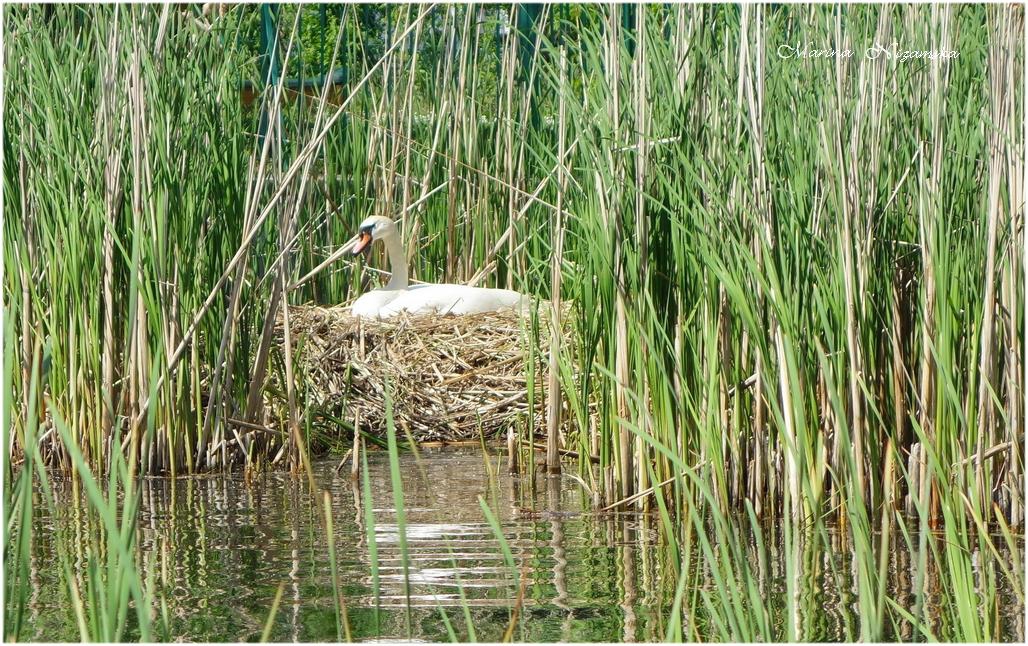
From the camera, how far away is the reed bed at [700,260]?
3283 mm

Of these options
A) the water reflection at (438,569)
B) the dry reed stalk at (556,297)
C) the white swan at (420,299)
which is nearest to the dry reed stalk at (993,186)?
the water reflection at (438,569)

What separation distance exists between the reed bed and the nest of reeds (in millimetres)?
842

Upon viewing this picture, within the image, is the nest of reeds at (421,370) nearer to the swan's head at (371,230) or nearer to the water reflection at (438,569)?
the swan's head at (371,230)

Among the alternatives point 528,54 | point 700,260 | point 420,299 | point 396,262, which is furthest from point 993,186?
point 528,54

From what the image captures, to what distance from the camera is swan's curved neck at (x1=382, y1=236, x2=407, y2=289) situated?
260 inches

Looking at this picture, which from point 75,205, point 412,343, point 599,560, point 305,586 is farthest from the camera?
point 412,343

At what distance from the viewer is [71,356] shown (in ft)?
14.3

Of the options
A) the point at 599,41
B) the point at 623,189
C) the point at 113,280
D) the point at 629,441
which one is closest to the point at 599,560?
the point at 629,441

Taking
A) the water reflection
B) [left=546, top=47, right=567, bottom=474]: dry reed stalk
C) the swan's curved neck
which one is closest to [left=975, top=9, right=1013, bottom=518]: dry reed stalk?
the water reflection

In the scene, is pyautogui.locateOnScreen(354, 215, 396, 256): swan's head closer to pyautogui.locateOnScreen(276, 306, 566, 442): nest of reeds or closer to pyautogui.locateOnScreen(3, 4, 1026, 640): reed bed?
pyautogui.locateOnScreen(276, 306, 566, 442): nest of reeds

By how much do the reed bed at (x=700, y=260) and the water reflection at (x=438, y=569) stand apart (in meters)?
0.09

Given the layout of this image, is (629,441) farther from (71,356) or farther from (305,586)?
(71,356)

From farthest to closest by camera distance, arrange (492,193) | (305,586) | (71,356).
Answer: (492,193) → (71,356) → (305,586)

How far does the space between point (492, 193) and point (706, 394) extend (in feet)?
10.8
